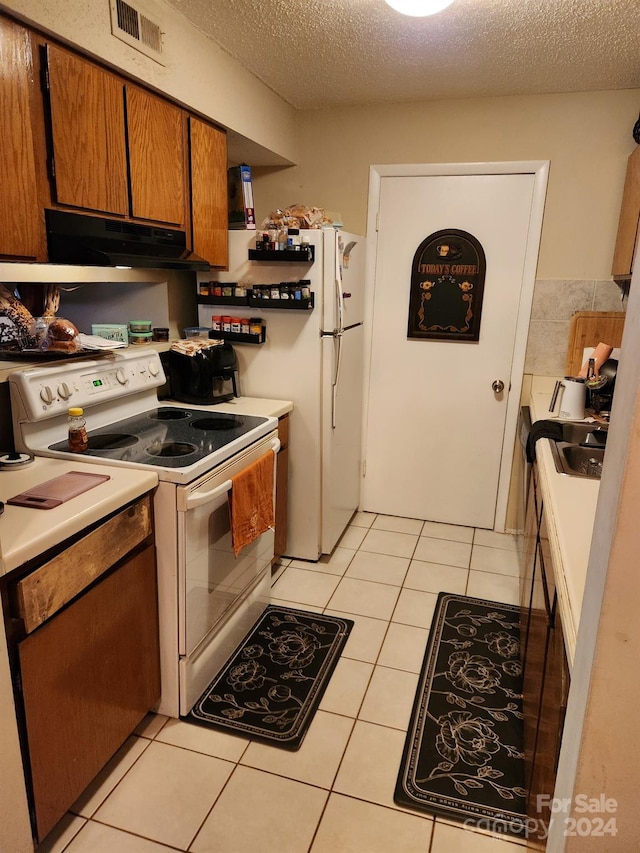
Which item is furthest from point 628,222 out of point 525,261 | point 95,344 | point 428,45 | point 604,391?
point 95,344

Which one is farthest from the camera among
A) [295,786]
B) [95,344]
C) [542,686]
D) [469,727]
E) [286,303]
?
[286,303]

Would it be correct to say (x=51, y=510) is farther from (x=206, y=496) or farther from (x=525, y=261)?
(x=525, y=261)

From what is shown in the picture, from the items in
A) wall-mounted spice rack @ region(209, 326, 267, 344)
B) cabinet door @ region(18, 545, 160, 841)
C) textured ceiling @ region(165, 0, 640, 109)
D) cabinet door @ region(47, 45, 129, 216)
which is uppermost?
textured ceiling @ region(165, 0, 640, 109)

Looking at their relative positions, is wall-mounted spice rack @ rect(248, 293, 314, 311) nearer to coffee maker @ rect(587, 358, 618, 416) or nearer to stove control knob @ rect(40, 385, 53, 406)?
stove control knob @ rect(40, 385, 53, 406)

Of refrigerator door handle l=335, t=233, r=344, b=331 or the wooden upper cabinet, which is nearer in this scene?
the wooden upper cabinet

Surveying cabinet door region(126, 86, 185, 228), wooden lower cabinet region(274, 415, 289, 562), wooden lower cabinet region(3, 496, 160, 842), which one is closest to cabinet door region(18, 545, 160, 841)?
wooden lower cabinet region(3, 496, 160, 842)

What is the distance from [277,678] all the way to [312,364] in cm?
142

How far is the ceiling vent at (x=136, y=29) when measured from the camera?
1806mm

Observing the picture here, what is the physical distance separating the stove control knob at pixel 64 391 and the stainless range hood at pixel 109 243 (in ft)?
1.35

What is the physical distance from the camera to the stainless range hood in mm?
1715

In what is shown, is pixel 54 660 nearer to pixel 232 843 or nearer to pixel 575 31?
pixel 232 843

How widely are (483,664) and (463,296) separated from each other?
194 cm

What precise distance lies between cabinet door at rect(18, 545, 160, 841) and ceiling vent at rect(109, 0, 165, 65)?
1.67 meters

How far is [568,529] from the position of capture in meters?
1.42
